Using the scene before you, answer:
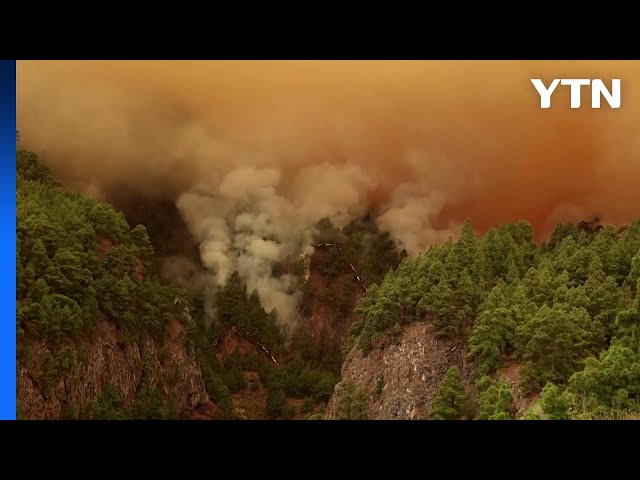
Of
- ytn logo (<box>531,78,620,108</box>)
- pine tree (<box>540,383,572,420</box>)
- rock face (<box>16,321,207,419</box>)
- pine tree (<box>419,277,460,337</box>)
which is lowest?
pine tree (<box>540,383,572,420</box>)

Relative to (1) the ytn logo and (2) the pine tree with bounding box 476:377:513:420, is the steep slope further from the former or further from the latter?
(1) the ytn logo

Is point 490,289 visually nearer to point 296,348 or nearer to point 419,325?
point 419,325

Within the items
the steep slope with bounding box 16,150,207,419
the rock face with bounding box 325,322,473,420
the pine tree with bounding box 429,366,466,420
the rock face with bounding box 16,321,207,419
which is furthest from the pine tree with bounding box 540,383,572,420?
the rock face with bounding box 16,321,207,419

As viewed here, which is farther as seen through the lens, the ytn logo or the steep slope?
the steep slope

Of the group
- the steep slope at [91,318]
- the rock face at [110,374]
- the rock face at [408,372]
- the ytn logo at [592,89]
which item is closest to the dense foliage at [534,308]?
the rock face at [408,372]

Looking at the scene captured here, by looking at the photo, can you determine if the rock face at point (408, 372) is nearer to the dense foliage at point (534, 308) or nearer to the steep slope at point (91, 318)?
the dense foliage at point (534, 308)

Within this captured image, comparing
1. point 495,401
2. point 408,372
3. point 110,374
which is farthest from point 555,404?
point 110,374
